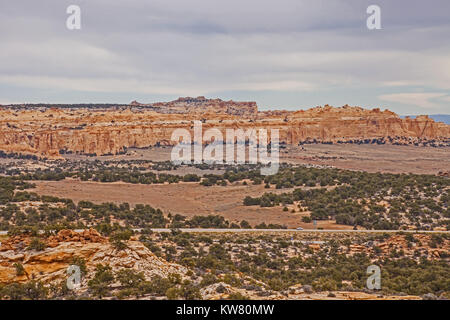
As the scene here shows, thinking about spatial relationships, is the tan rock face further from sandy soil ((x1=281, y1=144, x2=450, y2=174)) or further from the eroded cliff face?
the eroded cliff face

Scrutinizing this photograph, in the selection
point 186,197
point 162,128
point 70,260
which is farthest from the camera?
point 162,128

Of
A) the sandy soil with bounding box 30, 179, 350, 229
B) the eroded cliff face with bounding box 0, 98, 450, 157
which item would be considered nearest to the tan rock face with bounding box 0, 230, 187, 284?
the sandy soil with bounding box 30, 179, 350, 229

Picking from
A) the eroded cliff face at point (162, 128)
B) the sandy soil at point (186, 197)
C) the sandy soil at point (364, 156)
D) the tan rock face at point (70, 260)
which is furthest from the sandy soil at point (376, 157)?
the tan rock face at point (70, 260)

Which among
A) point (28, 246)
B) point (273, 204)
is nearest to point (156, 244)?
point (28, 246)

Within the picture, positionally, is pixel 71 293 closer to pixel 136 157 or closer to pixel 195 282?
pixel 195 282

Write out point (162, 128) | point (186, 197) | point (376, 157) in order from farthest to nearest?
point (162, 128) → point (376, 157) → point (186, 197)

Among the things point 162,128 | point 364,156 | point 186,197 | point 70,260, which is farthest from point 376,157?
point 70,260

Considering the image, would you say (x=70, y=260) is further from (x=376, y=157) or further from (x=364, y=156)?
(x=364, y=156)

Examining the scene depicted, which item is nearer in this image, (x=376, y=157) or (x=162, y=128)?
(x=376, y=157)

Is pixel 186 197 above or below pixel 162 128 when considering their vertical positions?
below
